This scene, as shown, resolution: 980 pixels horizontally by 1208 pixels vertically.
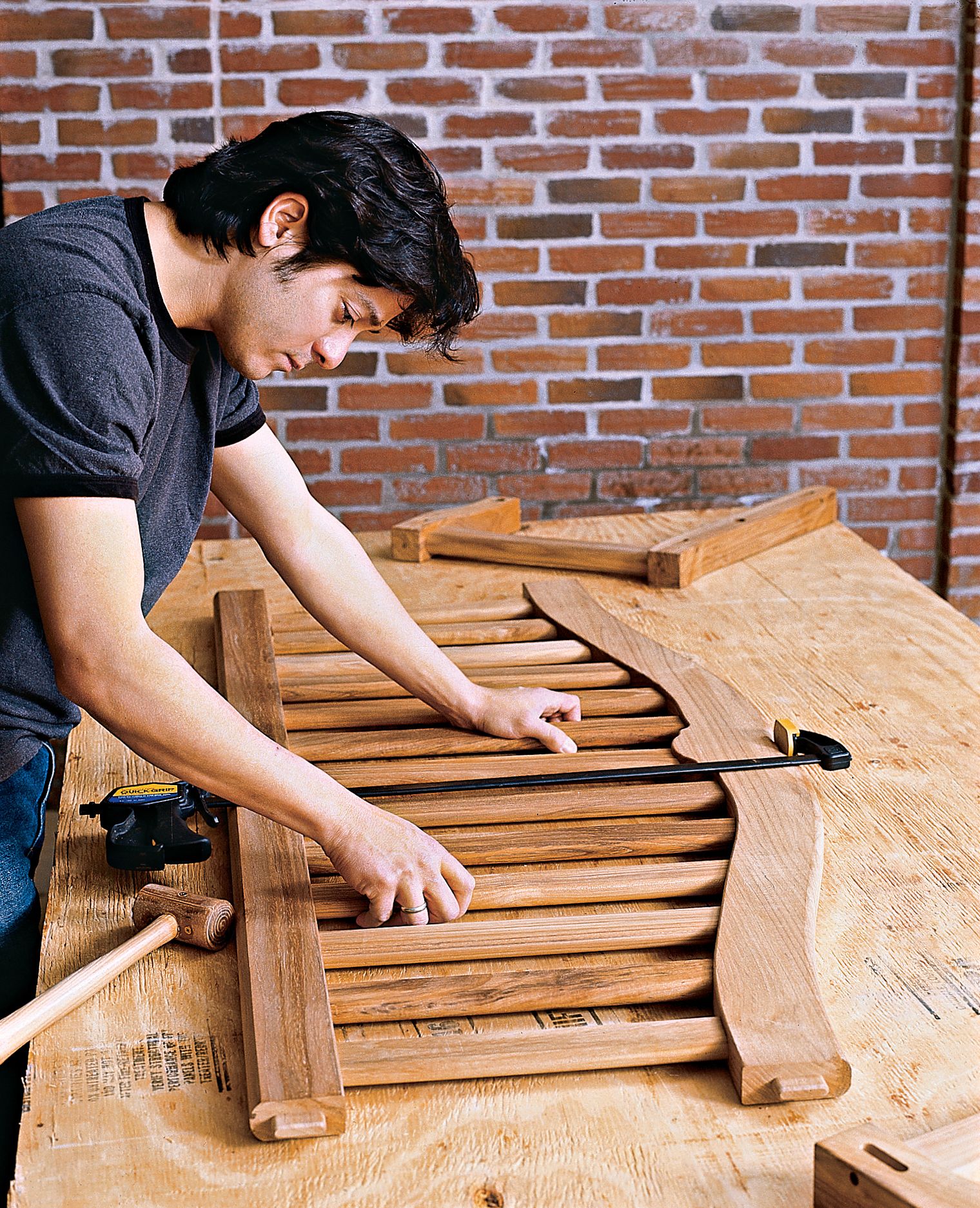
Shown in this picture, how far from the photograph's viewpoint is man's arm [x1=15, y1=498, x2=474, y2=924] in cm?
119

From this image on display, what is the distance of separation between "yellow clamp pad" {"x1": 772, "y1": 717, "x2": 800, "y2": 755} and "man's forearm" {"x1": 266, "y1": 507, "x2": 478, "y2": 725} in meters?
0.40

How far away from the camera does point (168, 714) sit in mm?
1234

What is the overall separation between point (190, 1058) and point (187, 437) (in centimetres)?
79

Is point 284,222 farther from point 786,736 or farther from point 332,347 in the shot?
point 786,736

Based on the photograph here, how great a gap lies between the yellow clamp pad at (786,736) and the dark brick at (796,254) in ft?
5.85

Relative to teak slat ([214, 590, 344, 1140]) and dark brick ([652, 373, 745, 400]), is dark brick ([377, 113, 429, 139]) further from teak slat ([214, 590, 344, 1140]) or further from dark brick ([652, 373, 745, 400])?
teak slat ([214, 590, 344, 1140])

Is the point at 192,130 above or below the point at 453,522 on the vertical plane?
above

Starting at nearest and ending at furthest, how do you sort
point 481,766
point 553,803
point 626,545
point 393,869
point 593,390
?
1. point 393,869
2. point 553,803
3. point 481,766
4. point 626,545
5. point 593,390

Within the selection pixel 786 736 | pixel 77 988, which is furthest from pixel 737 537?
pixel 77 988

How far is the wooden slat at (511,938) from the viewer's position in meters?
1.21

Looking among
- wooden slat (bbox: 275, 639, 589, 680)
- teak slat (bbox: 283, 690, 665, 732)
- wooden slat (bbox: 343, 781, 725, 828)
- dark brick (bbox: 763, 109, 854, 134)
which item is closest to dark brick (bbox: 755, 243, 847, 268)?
dark brick (bbox: 763, 109, 854, 134)

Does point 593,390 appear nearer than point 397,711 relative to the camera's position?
No

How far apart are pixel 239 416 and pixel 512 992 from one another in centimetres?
87

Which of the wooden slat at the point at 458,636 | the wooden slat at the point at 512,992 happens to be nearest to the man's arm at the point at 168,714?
the wooden slat at the point at 512,992
